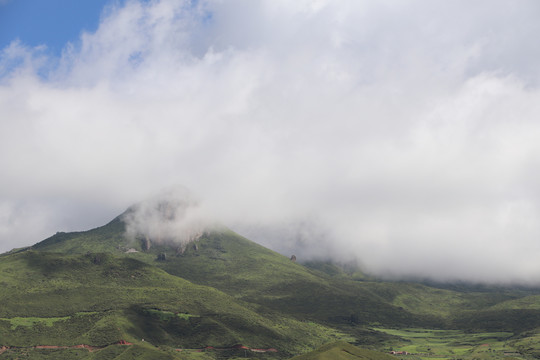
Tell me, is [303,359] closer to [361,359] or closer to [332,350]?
[332,350]

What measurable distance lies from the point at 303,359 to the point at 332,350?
13.5 metres

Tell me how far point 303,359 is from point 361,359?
25.6m

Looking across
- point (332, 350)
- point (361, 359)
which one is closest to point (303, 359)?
point (332, 350)

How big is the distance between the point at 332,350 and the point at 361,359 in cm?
1309

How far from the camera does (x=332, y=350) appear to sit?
198 meters

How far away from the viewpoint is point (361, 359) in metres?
199

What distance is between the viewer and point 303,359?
193500mm
